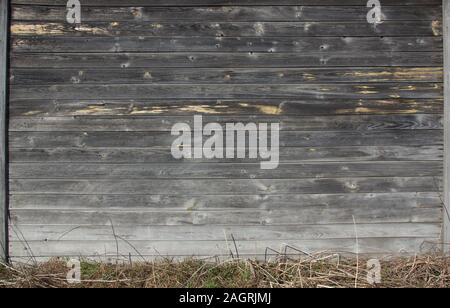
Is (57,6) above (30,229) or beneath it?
above

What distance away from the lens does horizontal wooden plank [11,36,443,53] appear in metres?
4.79

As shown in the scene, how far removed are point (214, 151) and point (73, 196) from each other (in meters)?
1.34

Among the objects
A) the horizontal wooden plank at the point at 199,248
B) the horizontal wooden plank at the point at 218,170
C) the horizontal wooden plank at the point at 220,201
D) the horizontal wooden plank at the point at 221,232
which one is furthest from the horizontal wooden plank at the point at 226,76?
the horizontal wooden plank at the point at 199,248

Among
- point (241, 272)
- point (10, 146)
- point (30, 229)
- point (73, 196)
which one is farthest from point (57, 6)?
point (241, 272)

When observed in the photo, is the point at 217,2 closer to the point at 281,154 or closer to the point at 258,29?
the point at 258,29

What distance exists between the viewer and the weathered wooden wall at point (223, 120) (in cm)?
480

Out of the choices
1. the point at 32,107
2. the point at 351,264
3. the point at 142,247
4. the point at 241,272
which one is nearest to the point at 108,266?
the point at 142,247

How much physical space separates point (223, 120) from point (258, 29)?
2.92 feet

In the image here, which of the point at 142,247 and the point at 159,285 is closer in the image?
the point at 159,285

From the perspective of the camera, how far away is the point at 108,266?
4727 mm

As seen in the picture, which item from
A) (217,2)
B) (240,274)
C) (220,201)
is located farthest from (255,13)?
(240,274)

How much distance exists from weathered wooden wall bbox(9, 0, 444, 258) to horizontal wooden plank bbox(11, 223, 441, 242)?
1 cm

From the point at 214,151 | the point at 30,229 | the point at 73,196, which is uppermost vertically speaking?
the point at 214,151

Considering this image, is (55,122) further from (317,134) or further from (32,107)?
(317,134)
